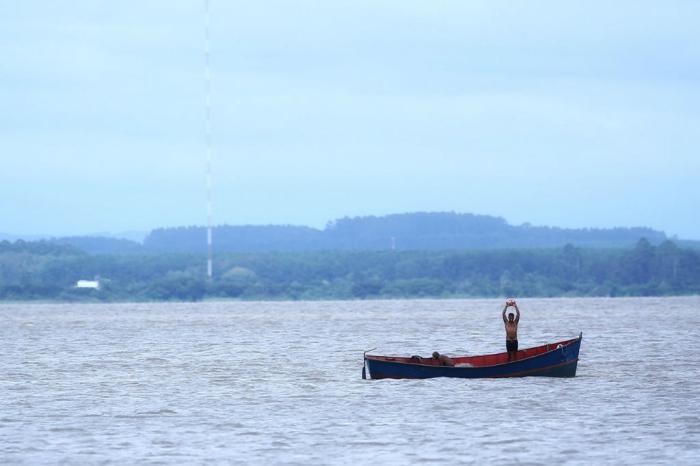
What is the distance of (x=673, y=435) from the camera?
30859mm

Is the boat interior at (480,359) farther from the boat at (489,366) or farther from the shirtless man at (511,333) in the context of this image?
the shirtless man at (511,333)

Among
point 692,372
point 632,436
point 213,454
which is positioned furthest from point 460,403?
point 692,372

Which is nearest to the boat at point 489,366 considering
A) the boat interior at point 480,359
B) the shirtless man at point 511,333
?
the boat interior at point 480,359

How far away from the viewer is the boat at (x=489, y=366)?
141ft

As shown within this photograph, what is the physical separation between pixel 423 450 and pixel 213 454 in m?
4.41

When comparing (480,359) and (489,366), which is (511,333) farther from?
(480,359)

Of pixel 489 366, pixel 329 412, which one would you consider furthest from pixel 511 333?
pixel 329 412

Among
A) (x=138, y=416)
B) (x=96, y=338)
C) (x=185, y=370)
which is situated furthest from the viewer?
(x=96, y=338)

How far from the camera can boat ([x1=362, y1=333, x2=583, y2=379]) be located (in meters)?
43.0

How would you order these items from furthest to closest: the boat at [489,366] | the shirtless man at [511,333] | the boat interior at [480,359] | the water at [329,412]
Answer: the boat interior at [480,359] → the boat at [489,366] → the shirtless man at [511,333] → the water at [329,412]

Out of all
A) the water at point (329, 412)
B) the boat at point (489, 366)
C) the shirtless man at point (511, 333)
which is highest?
the shirtless man at point (511, 333)

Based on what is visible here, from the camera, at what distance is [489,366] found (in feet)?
140

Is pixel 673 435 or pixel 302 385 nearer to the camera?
pixel 673 435

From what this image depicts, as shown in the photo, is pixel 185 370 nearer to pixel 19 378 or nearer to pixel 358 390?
pixel 19 378
